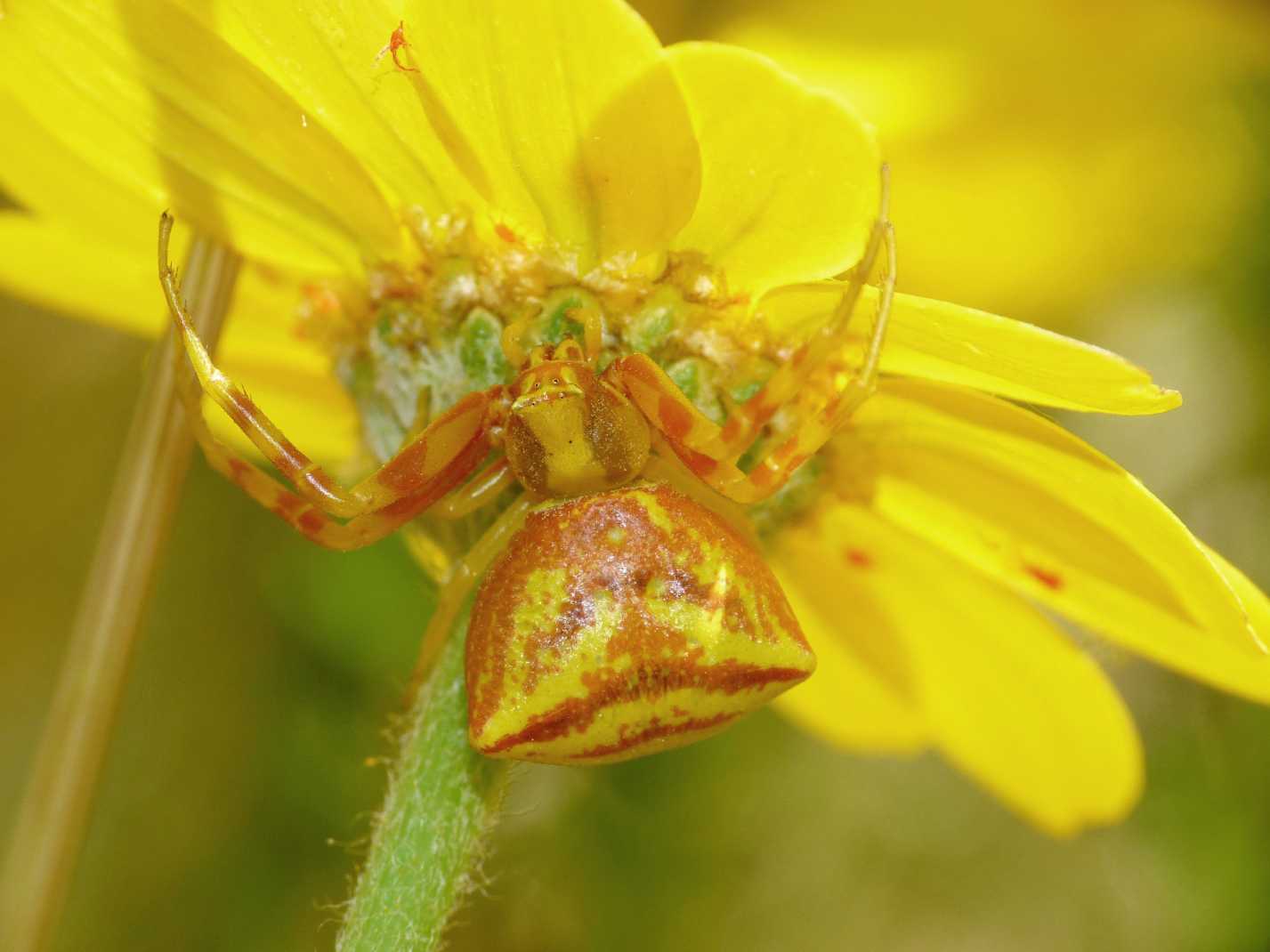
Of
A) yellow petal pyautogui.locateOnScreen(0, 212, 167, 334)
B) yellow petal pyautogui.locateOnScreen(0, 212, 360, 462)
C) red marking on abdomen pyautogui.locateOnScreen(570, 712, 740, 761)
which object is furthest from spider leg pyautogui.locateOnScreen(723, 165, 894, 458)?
yellow petal pyautogui.locateOnScreen(0, 212, 167, 334)

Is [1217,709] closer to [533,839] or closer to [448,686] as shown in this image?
[533,839]

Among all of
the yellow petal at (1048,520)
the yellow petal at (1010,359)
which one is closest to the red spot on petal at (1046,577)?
the yellow petal at (1048,520)

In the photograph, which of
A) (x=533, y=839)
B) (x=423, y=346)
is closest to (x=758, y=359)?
(x=423, y=346)

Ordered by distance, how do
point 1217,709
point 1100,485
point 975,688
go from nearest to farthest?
1. point 1100,485
2. point 975,688
3. point 1217,709

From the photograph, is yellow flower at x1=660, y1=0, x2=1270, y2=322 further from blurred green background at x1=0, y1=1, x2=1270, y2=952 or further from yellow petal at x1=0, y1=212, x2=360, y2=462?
yellow petal at x1=0, y1=212, x2=360, y2=462

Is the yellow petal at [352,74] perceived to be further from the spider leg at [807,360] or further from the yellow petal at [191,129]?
the spider leg at [807,360]

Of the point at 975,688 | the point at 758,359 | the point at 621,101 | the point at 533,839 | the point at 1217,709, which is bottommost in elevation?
the point at 1217,709

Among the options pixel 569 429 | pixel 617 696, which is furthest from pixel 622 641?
pixel 569 429
